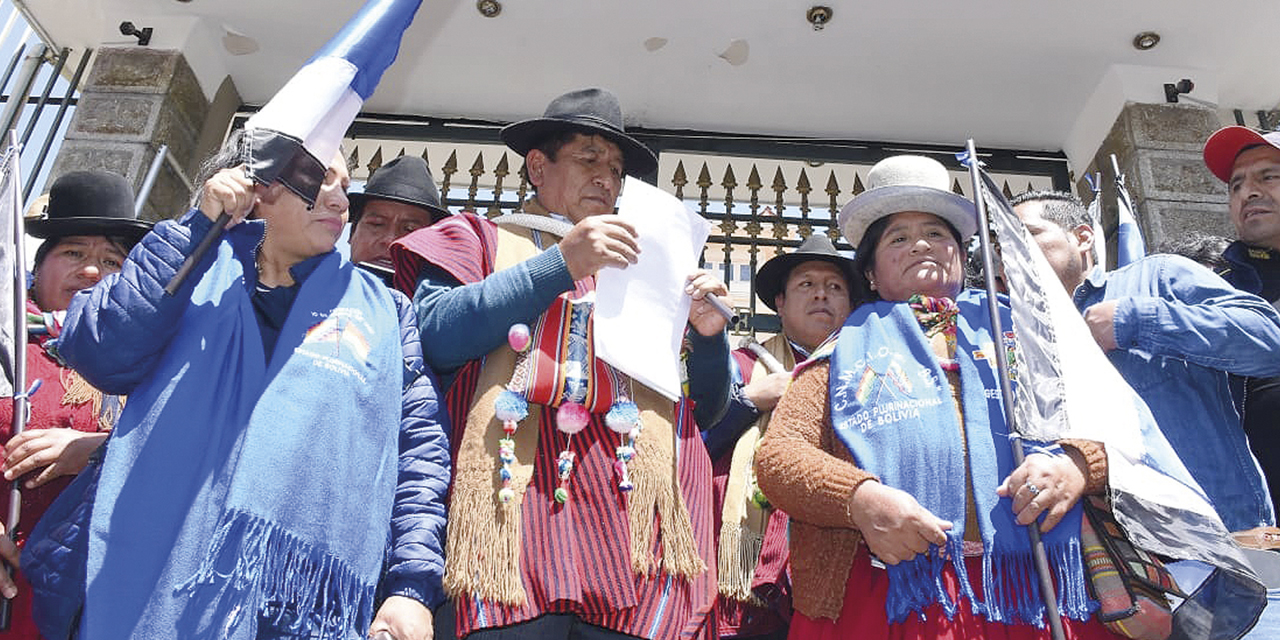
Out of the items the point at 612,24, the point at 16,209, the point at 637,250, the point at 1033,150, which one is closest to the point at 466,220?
the point at 637,250

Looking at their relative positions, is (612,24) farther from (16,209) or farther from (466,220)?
(16,209)

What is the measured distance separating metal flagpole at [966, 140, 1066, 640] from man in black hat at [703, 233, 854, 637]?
746 mm

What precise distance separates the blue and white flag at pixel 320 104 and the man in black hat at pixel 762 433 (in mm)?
1386

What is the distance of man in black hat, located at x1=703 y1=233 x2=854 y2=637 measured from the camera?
2658 mm

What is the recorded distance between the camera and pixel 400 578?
1856 millimetres

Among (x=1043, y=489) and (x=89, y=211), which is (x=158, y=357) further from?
(x=1043, y=489)

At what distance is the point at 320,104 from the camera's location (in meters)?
2.02

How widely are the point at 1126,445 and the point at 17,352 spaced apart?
2386 mm

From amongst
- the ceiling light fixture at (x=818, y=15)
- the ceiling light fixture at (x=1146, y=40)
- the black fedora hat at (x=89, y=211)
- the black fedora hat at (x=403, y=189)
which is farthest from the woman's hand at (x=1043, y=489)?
the ceiling light fixture at (x=1146, y=40)

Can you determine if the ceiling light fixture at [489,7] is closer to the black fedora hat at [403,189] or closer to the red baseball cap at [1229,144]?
the black fedora hat at [403,189]

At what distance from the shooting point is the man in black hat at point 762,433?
8.72ft

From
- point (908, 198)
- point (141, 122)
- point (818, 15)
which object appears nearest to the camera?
point (908, 198)

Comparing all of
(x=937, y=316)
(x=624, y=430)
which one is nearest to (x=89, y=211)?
(x=624, y=430)

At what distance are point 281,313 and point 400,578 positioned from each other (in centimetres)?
67
